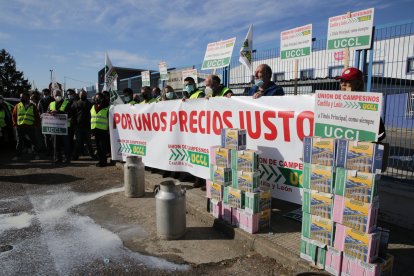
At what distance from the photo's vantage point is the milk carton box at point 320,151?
10.5ft

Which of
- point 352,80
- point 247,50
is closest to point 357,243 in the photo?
point 352,80

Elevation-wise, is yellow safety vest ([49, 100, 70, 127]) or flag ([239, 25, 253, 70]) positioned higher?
flag ([239, 25, 253, 70])

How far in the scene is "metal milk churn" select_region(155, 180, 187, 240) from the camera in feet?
14.0

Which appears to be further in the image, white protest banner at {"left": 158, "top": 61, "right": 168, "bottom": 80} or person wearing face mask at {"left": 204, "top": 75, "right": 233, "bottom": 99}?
white protest banner at {"left": 158, "top": 61, "right": 168, "bottom": 80}

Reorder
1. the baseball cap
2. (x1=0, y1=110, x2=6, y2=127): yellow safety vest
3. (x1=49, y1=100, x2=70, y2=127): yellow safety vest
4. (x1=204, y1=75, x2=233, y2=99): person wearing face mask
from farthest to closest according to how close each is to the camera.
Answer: (x1=0, y1=110, x2=6, y2=127): yellow safety vest → (x1=49, y1=100, x2=70, y2=127): yellow safety vest → (x1=204, y1=75, x2=233, y2=99): person wearing face mask → the baseball cap

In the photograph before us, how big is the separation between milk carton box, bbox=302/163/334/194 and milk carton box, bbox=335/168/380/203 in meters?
0.10

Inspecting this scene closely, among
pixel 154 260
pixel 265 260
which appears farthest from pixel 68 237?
pixel 265 260

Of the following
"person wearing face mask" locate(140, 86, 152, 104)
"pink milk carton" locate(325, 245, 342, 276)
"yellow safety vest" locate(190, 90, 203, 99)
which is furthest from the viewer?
"person wearing face mask" locate(140, 86, 152, 104)

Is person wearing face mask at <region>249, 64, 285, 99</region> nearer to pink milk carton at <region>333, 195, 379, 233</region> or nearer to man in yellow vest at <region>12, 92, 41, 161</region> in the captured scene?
pink milk carton at <region>333, 195, 379, 233</region>

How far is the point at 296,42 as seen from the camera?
565 centimetres

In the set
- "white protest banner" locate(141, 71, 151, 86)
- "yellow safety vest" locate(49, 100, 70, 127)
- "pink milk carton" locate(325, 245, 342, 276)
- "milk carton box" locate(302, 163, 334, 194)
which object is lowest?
"pink milk carton" locate(325, 245, 342, 276)

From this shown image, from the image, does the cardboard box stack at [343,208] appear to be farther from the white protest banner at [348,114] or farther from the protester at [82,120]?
the protester at [82,120]

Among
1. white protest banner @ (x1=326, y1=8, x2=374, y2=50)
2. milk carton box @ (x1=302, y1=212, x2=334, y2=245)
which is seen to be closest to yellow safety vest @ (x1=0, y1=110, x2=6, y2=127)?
white protest banner @ (x1=326, y1=8, x2=374, y2=50)

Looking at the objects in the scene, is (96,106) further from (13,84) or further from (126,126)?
(13,84)
